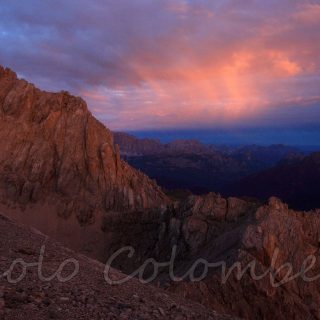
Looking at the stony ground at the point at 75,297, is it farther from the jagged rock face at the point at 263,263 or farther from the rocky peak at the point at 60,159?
the rocky peak at the point at 60,159

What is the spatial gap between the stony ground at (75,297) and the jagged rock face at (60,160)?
1584 inches

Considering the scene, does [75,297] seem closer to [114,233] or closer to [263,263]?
[263,263]

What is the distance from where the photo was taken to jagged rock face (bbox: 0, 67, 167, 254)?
5434cm

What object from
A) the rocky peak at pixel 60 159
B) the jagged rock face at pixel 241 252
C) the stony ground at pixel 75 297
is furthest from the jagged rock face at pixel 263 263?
the rocky peak at pixel 60 159

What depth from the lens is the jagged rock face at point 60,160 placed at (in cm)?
5434

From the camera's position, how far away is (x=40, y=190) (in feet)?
179

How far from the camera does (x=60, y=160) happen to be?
2304 inches

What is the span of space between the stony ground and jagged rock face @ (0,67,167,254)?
40236 mm

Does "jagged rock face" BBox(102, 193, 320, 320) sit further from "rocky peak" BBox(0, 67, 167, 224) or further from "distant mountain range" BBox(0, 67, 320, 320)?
"rocky peak" BBox(0, 67, 167, 224)

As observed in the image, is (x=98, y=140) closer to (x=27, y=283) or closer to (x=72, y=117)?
(x=72, y=117)

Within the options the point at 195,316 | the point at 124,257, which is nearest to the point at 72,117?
the point at 124,257

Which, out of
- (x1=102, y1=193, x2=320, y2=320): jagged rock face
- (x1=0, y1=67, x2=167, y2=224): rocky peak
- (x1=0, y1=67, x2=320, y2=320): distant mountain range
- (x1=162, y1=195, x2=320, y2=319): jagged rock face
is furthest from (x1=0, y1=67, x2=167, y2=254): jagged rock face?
(x1=162, y1=195, x2=320, y2=319): jagged rock face

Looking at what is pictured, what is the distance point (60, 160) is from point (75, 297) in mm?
48920

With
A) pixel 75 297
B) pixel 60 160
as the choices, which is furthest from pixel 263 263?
pixel 60 160
